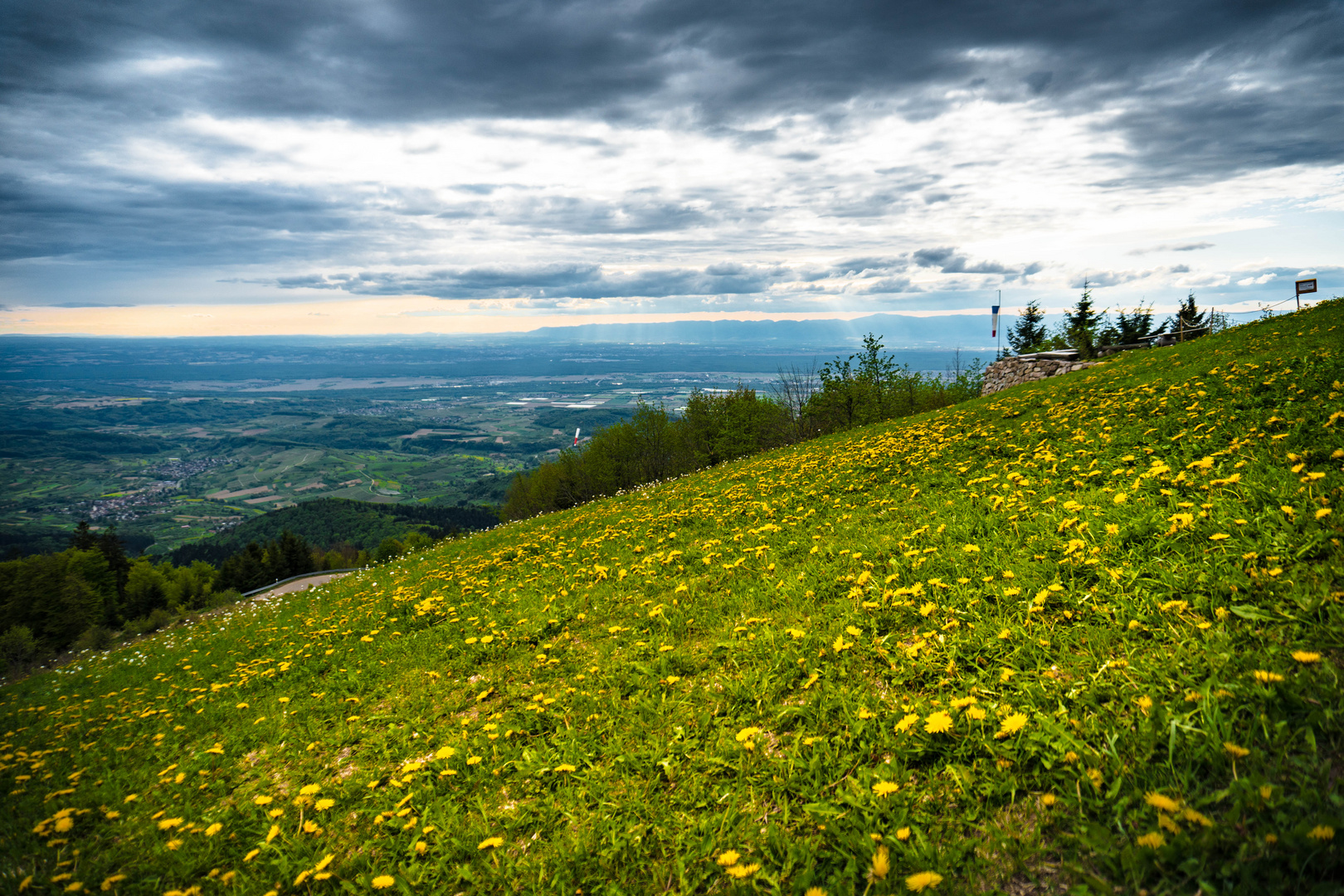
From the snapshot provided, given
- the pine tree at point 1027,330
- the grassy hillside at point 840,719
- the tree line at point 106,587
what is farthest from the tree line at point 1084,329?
the tree line at point 106,587

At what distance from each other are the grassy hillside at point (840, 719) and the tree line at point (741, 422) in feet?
101

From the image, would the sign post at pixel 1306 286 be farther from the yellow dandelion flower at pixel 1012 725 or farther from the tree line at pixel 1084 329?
the yellow dandelion flower at pixel 1012 725

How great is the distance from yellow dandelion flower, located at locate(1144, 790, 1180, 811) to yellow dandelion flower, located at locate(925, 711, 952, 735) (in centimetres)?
102

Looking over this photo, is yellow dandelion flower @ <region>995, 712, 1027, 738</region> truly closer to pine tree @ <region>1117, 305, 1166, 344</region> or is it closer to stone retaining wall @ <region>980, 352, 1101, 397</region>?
stone retaining wall @ <region>980, 352, 1101, 397</region>

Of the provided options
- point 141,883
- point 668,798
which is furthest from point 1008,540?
point 141,883

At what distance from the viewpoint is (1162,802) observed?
7.86 feet

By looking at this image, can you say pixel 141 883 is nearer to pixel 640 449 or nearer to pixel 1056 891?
pixel 1056 891

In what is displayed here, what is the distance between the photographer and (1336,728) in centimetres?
255

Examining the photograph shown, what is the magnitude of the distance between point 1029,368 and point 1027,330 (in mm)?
48209

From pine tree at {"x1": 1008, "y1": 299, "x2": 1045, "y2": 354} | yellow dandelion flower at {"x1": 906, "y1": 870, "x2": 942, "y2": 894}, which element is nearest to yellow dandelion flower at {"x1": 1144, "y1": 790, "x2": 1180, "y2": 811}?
yellow dandelion flower at {"x1": 906, "y1": 870, "x2": 942, "y2": 894}

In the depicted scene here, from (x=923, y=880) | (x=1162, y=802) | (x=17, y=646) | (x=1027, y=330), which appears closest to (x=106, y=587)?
(x=17, y=646)

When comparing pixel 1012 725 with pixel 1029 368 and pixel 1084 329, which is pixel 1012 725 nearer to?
pixel 1029 368

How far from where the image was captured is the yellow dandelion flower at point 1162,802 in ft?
7.80

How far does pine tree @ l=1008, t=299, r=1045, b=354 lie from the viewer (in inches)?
2572
